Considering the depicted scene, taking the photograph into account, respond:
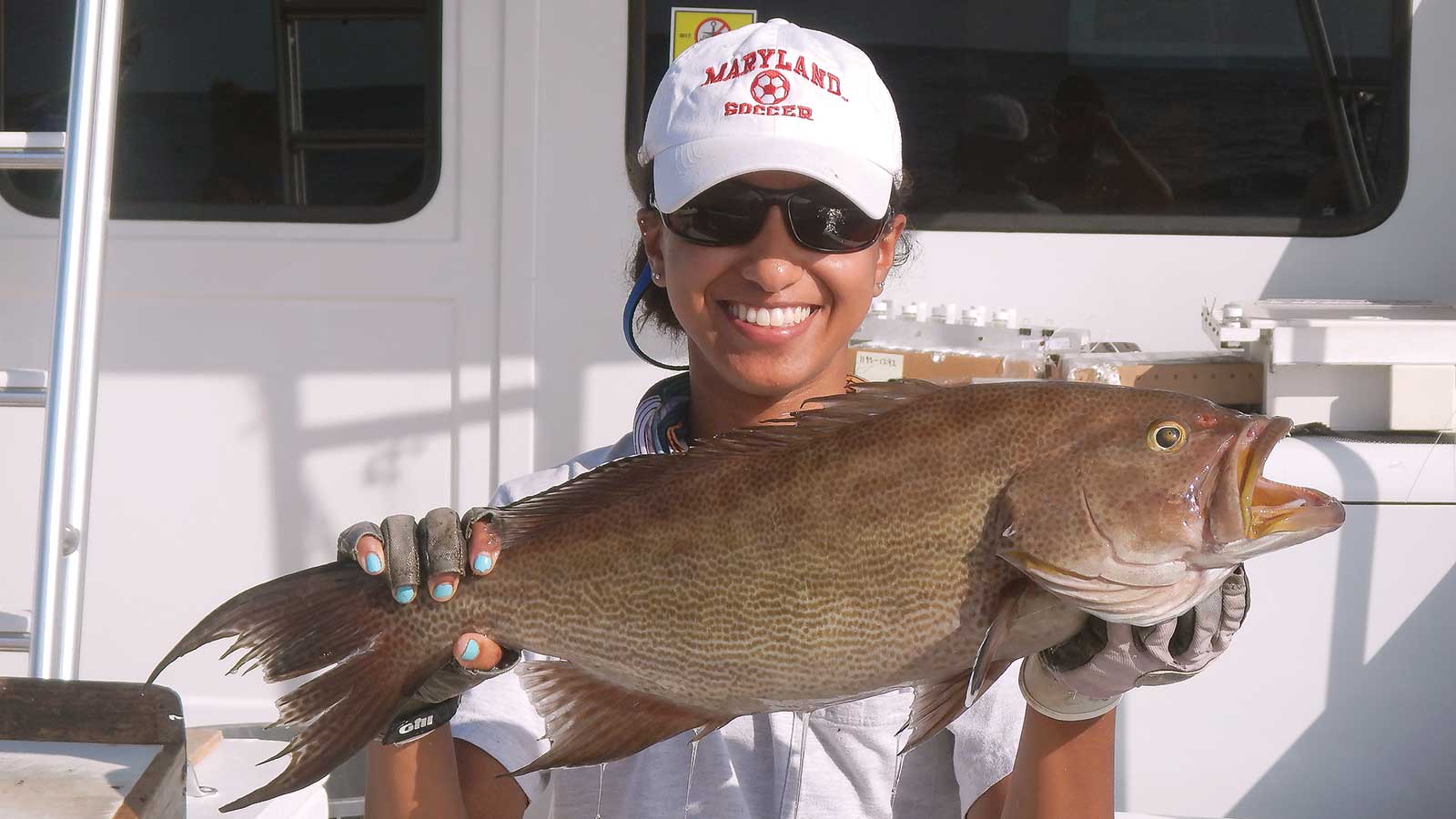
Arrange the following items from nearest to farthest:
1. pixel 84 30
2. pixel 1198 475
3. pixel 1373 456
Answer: pixel 1198 475
pixel 84 30
pixel 1373 456

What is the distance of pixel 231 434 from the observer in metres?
3.73

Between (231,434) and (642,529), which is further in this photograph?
(231,434)

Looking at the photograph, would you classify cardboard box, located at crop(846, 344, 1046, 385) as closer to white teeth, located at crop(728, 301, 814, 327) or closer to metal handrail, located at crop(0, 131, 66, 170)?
white teeth, located at crop(728, 301, 814, 327)

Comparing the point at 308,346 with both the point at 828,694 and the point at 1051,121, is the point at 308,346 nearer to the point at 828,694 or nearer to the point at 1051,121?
the point at 1051,121

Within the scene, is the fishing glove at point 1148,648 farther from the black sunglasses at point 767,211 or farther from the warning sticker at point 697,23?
the warning sticker at point 697,23

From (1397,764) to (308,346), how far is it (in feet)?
9.88

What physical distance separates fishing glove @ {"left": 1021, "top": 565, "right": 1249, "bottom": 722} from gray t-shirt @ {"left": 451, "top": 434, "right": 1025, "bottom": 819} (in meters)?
0.44

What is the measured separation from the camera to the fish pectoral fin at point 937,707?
4.96 feet

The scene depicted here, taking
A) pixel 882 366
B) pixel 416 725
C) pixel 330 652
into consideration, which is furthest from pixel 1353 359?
pixel 330 652

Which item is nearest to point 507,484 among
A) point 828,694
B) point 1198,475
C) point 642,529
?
point 642,529

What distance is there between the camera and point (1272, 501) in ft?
4.55

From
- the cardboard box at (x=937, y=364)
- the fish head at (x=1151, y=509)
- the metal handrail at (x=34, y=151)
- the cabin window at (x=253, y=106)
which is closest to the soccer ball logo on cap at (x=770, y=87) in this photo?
the fish head at (x=1151, y=509)

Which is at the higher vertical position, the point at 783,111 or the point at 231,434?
the point at 783,111

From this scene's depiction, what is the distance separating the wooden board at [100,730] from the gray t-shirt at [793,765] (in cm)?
52
